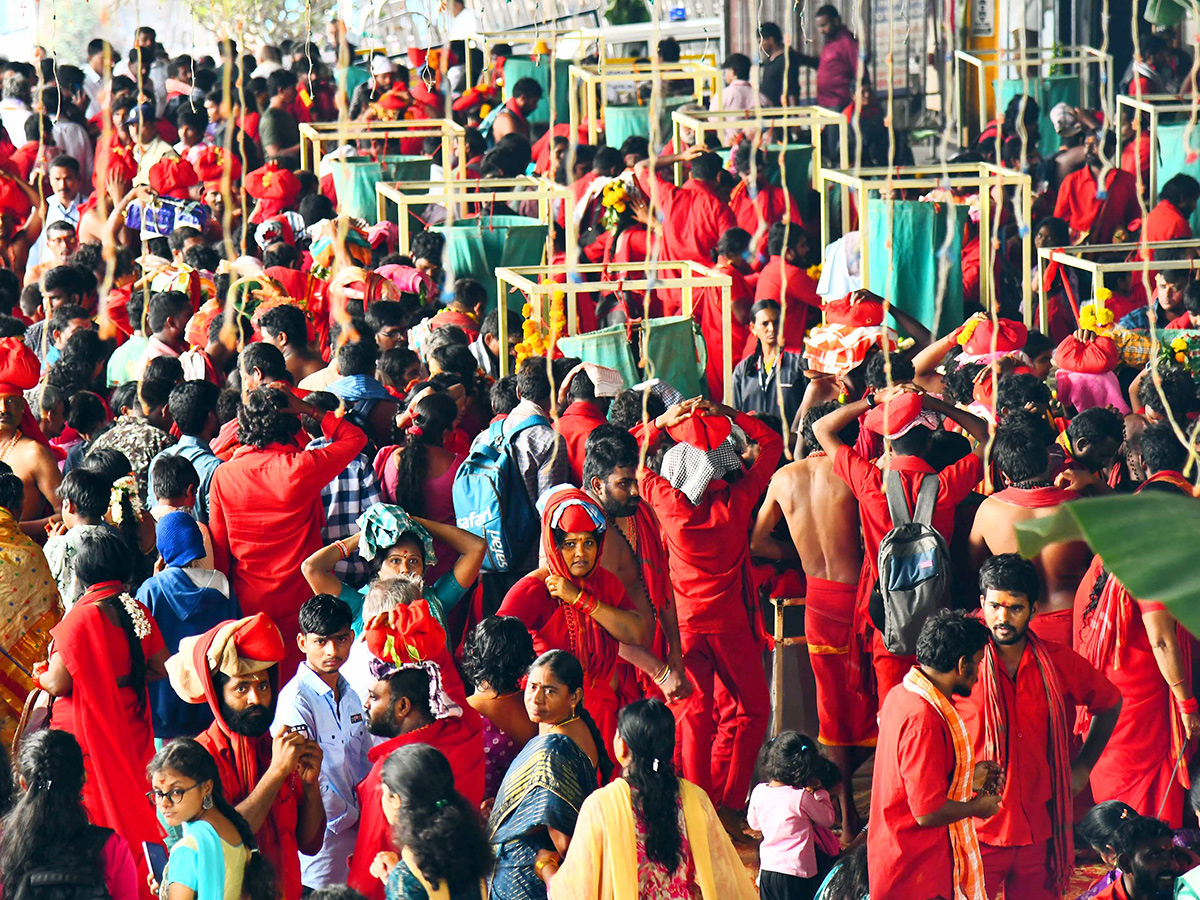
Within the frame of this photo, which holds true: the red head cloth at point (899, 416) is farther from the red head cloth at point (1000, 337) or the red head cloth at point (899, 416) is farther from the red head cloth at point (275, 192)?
the red head cloth at point (275, 192)

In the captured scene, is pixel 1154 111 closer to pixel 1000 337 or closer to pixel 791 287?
pixel 791 287

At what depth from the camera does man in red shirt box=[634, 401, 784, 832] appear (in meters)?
4.27

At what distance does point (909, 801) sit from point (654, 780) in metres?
0.59

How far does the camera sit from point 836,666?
4418mm

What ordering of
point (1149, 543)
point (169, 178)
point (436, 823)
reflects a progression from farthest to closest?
point (169, 178)
point (436, 823)
point (1149, 543)

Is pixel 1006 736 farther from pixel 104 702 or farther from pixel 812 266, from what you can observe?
pixel 812 266

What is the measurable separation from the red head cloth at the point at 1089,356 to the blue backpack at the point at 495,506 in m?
1.99

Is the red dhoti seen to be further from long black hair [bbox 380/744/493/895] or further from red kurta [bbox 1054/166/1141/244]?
red kurta [bbox 1054/166/1141/244]

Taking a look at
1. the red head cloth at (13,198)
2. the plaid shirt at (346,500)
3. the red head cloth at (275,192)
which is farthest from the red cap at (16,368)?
the red head cloth at (13,198)

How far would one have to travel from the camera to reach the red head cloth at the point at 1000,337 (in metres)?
5.59

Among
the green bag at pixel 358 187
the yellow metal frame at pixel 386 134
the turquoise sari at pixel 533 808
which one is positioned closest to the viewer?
the turquoise sari at pixel 533 808

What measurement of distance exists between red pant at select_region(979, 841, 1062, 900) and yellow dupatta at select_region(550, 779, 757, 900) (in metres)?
0.81

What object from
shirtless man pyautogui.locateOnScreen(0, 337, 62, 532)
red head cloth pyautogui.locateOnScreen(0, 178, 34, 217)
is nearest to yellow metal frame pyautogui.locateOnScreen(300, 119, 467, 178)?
red head cloth pyautogui.locateOnScreen(0, 178, 34, 217)

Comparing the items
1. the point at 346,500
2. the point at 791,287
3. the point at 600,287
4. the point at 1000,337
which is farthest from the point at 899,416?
the point at 791,287
